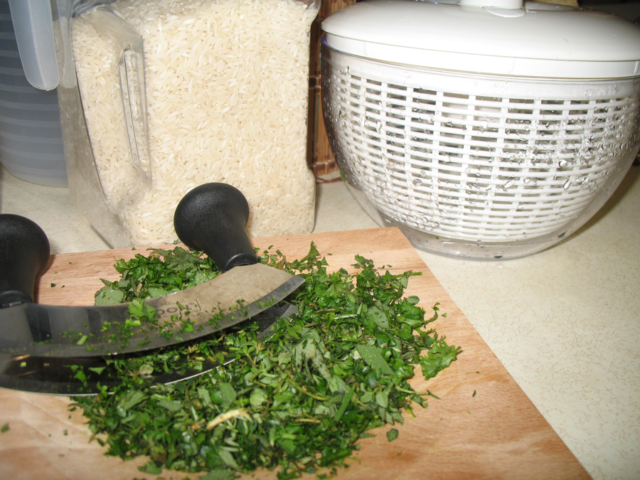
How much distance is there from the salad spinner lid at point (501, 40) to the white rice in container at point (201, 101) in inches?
4.9

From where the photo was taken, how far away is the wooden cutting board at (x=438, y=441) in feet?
1.39

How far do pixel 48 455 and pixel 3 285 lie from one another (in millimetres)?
212

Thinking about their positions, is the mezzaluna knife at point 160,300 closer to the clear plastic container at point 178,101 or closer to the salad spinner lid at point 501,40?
the clear plastic container at point 178,101

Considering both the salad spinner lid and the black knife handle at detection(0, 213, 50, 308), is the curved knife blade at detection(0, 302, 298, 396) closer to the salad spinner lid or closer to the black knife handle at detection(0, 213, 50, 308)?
the black knife handle at detection(0, 213, 50, 308)

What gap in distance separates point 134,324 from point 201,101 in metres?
0.34

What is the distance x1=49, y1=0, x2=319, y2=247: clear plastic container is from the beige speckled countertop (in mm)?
207

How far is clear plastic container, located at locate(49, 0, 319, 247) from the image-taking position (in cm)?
63

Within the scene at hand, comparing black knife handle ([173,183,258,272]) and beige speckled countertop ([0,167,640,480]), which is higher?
black knife handle ([173,183,258,272])

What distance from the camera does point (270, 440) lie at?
44cm

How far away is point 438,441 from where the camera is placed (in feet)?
1.52

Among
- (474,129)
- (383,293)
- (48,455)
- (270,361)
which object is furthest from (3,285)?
(474,129)

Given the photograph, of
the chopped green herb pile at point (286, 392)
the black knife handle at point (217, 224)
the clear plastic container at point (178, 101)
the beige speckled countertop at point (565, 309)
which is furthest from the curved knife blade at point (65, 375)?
the beige speckled countertop at point (565, 309)

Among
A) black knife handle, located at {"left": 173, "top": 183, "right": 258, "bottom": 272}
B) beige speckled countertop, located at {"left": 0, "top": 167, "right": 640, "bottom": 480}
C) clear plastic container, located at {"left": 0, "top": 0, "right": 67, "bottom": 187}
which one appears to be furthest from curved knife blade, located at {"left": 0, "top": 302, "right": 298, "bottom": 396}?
clear plastic container, located at {"left": 0, "top": 0, "right": 67, "bottom": 187}

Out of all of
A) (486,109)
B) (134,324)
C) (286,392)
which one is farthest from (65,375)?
(486,109)
